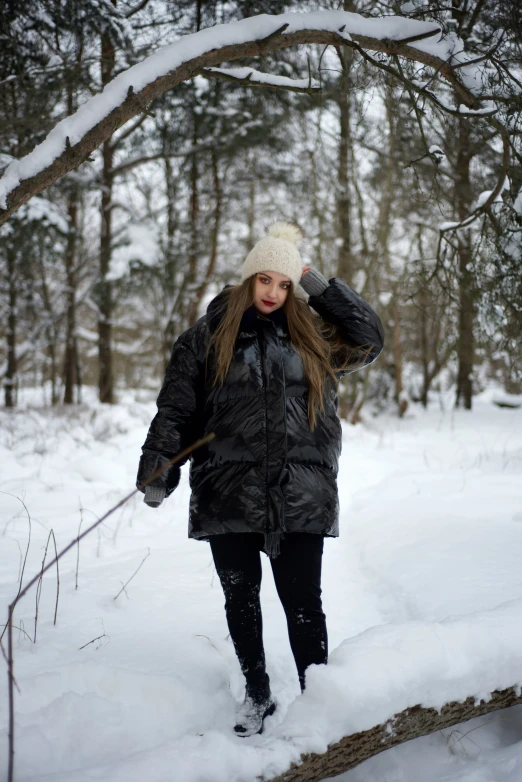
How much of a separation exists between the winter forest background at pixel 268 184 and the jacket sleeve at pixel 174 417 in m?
1.03

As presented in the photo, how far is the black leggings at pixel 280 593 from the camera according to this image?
194 centimetres

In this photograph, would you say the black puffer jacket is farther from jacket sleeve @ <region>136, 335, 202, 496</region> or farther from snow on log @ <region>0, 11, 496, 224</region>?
snow on log @ <region>0, 11, 496, 224</region>

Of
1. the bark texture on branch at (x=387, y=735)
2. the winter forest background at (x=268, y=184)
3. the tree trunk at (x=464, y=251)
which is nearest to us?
the bark texture on branch at (x=387, y=735)

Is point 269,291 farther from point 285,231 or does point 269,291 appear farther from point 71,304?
point 71,304

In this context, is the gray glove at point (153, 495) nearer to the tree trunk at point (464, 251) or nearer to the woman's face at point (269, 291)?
the woman's face at point (269, 291)

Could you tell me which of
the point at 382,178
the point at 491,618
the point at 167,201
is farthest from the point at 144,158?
the point at 491,618

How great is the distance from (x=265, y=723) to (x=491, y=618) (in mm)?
1023

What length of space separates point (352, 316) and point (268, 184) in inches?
379

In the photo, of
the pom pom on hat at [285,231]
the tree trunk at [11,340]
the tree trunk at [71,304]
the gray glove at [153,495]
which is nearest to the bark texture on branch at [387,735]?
the gray glove at [153,495]

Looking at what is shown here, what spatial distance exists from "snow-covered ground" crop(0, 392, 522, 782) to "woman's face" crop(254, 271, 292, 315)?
1345 millimetres

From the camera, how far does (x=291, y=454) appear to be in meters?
1.94

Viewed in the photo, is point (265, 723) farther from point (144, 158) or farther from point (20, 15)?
point (144, 158)

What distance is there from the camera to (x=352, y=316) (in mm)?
2154

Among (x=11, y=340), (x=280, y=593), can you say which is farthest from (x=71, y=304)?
(x=280, y=593)
